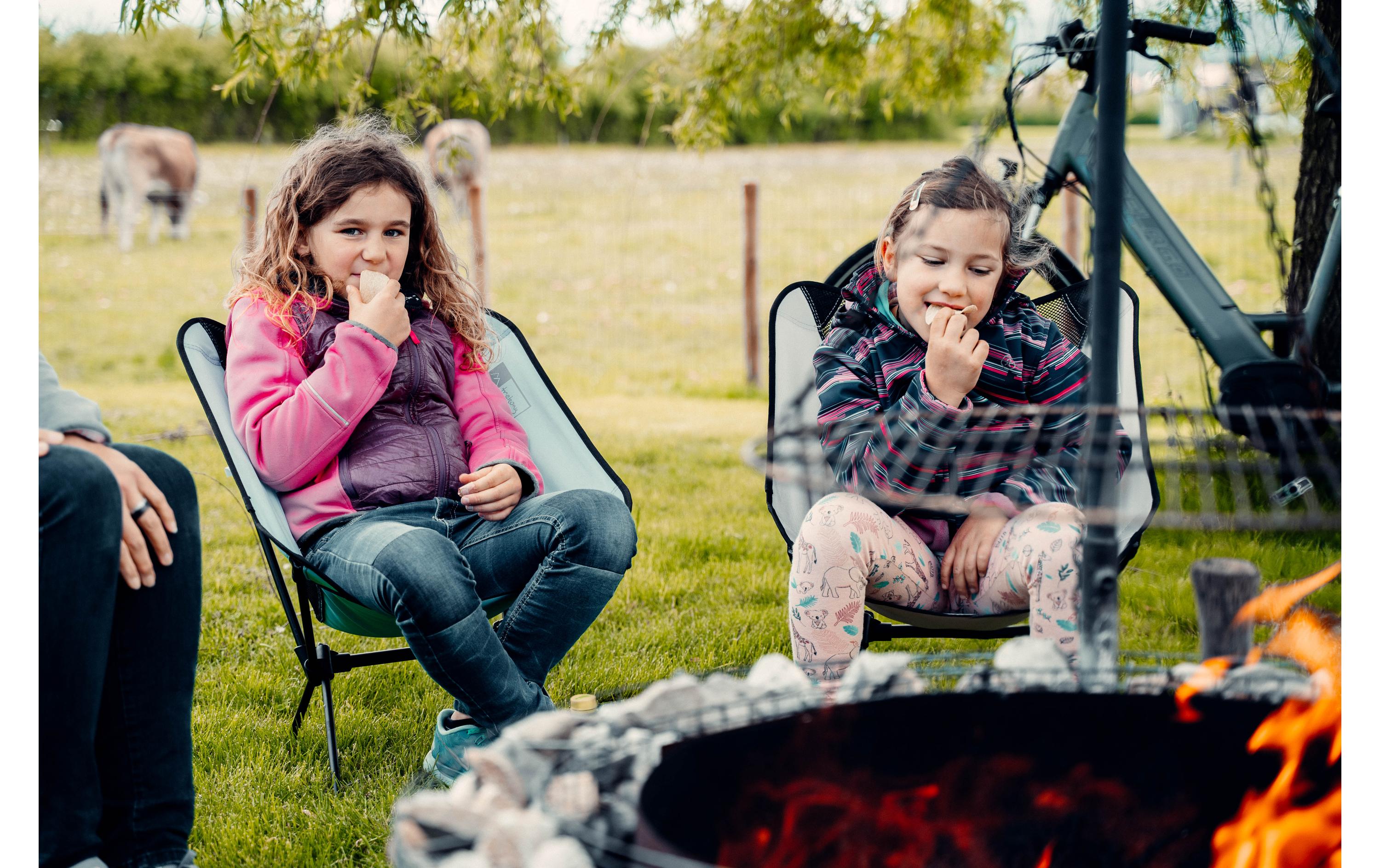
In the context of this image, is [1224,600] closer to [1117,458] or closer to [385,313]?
[1117,458]

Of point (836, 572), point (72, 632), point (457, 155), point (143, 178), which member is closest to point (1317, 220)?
point (836, 572)

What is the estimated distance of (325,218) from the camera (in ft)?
6.37

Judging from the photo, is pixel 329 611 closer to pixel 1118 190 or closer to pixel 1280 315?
pixel 1118 190

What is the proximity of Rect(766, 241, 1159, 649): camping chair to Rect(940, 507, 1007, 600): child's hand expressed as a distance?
0.20 ft

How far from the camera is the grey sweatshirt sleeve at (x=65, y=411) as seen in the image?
1349 millimetres

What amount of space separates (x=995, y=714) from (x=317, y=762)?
4.25 ft

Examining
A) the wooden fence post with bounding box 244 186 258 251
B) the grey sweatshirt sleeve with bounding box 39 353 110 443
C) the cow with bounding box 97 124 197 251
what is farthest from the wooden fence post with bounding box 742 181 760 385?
the cow with bounding box 97 124 197 251

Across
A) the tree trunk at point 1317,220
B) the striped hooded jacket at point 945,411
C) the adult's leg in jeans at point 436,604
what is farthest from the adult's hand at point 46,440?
the tree trunk at point 1317,220

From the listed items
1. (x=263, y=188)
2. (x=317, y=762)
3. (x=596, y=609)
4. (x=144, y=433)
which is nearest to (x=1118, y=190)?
(x=596, y=609)

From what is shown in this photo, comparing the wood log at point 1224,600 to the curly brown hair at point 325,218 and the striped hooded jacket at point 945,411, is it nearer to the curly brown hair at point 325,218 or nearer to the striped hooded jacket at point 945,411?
the striped hooded jacket at point 945,411

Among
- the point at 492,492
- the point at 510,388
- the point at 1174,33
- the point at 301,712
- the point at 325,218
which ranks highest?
the point at 1174,33

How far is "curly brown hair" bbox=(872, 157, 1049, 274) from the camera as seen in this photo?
1.87 metres

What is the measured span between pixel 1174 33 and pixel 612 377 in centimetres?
441

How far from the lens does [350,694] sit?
2232 mm
